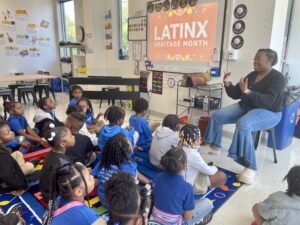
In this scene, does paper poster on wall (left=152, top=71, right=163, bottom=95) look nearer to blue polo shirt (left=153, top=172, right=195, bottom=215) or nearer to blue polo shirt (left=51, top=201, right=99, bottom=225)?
blue polo shirt (left=153, top=172, right=195, bottom=215)

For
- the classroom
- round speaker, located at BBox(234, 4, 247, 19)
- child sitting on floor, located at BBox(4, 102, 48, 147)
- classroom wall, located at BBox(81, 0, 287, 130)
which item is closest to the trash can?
the classroom

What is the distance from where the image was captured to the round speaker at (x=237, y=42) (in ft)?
10.9

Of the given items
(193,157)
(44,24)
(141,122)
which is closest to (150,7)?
(141,122)

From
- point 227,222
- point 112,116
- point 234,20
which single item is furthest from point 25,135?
point 234,20

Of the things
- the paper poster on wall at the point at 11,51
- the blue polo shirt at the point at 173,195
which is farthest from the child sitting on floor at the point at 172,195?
the paper poster on wall at the point at 11,51

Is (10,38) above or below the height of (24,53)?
above

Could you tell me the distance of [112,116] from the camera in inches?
85.7

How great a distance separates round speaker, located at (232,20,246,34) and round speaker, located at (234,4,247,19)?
0.23 feet

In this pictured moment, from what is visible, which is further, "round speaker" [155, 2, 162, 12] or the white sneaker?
"round speaker" [155, 2, 162, 12]

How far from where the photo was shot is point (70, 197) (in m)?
1.13

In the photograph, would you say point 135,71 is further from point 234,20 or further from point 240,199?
point 240,199

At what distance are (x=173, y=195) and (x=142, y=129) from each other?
1401mm

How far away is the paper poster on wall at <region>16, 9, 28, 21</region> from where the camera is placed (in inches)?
270

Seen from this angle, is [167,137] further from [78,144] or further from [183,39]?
[183,39]
